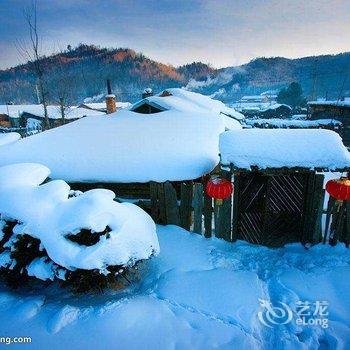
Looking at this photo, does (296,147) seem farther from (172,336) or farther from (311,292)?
(172,336)

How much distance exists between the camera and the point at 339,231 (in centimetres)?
637

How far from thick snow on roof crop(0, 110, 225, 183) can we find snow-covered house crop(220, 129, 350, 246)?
1.53 meters

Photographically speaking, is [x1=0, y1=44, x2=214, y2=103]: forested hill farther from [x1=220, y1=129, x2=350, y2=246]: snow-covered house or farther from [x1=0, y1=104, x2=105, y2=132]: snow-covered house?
[x1=220, y1=129, x2=350, y2=246]: snow-covered house

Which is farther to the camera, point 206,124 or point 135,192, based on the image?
point 206,124

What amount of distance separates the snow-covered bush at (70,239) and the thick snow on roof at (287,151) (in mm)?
2616

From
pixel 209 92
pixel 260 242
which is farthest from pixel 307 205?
pixel 209 92

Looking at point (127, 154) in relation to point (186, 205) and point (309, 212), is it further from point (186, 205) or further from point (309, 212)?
point (309, 212)

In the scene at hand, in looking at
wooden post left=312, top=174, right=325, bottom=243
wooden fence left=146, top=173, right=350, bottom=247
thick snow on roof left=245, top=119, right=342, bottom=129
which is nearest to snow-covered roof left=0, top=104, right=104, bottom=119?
thick snow on roof left=245, top=119, right=342, bottom=129

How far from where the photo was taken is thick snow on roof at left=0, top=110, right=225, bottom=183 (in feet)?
26.2

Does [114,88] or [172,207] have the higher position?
[114,88]

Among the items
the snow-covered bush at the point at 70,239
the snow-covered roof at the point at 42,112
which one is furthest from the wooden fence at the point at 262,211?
the snow-covered roof at the point at 42,112

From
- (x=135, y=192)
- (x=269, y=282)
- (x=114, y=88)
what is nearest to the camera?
(x=269, y=282)

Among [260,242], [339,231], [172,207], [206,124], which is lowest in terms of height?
[260,242]

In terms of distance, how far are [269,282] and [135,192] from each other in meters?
4.65
